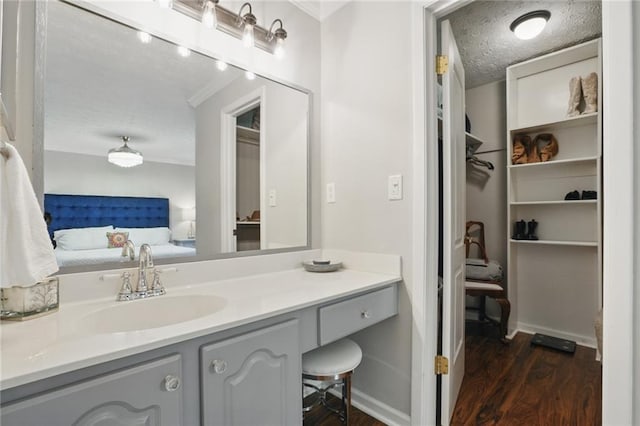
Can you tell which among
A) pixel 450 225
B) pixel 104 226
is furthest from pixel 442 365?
pixel 104 226

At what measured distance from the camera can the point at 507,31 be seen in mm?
2252

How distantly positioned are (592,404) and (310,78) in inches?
98.4

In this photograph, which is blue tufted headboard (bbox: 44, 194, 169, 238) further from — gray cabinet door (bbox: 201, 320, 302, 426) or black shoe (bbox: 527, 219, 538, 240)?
black shoe (bbox: 527, 219, 538, 240)

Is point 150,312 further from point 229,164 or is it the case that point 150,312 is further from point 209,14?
point 209,14

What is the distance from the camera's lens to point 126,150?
48.9 inches

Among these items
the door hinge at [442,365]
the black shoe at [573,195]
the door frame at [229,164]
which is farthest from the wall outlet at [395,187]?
the black shoe at [573,195]

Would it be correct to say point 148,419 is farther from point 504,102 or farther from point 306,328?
point 504,102

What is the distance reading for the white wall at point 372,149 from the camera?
4.93 feet

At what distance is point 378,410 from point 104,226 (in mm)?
1562

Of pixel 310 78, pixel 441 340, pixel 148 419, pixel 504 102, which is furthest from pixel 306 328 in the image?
pixel 504 102

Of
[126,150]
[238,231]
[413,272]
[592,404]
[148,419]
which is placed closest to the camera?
[148,419]

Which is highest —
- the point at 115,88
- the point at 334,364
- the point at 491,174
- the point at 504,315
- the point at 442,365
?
the point at 115,88

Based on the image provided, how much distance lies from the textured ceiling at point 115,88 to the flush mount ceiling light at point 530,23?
77.7 inches

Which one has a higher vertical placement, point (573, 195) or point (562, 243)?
point (573, 195)
